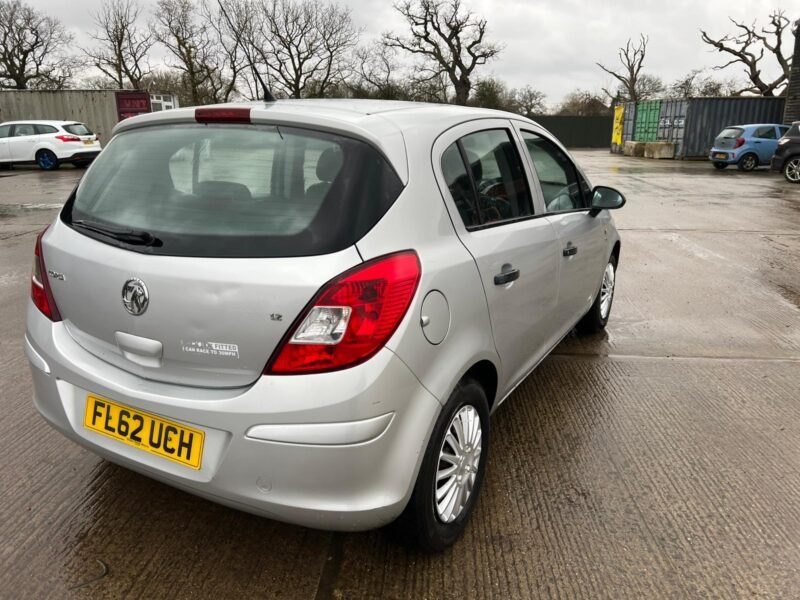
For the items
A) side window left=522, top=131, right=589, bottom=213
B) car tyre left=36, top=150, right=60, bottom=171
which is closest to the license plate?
side window left=522, top=131, right=589, bottom=213

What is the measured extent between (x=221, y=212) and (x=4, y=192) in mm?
14446

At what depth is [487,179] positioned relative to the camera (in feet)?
8.25

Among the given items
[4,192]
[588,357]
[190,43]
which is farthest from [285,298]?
[190,43]

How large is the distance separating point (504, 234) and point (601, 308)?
221 cm

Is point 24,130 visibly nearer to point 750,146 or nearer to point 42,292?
point 42,292

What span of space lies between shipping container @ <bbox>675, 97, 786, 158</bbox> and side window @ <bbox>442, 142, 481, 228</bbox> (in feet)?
89.0

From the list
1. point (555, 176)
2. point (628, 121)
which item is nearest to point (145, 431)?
point (555, 176)

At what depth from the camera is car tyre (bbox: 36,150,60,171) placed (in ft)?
62.0

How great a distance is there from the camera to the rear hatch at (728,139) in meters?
20.1

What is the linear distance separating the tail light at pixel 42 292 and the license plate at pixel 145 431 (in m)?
0.37

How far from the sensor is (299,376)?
1.74 m

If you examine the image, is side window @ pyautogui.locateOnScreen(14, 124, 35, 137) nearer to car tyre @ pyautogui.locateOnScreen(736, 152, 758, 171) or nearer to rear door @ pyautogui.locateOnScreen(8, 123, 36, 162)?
rear door @ pyautogui.locateOnScreen(8, 123, 36, 162)

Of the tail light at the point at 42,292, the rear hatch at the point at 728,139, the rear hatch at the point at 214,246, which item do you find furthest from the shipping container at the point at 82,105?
the rear hatch at the point at 214,246

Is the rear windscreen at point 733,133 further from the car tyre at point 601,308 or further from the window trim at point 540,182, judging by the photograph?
the window trim at point 540,182
